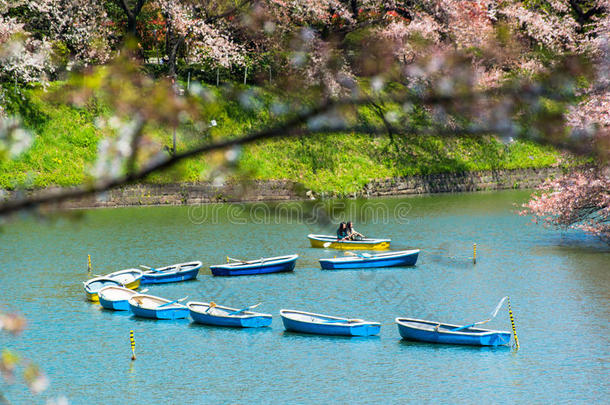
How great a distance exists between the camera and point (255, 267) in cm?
3822

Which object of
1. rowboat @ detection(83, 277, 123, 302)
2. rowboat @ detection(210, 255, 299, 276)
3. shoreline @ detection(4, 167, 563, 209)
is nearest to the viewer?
rowboat @ detection(83, 277, 123, 302)

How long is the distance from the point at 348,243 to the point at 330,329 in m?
18.3

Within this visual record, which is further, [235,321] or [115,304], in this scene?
[115,304]

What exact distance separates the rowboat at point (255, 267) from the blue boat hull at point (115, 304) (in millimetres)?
6524

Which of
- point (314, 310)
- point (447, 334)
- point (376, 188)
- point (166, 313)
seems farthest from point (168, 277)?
point (376, 188)

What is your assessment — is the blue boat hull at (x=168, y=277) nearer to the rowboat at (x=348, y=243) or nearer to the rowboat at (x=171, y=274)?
the rowboat at (x=171, y=274)

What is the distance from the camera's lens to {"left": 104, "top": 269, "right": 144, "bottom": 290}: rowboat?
114 feet

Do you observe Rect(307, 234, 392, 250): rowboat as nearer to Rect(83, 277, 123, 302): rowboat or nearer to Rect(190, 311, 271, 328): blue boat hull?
Rect(83, 277, 123, 302): rowboat

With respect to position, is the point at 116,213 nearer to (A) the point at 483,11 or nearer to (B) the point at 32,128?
(B) the point at 32,128

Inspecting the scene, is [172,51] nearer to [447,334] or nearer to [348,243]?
[348,243]

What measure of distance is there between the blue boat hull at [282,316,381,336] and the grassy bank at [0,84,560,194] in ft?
77.1

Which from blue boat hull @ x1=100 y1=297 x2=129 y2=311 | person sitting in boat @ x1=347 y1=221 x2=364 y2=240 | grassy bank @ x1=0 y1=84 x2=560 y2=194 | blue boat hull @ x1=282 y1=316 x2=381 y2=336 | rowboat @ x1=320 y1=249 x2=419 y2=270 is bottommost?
blue boat hull @ x1=282 y1=316 x2=381 y2=336

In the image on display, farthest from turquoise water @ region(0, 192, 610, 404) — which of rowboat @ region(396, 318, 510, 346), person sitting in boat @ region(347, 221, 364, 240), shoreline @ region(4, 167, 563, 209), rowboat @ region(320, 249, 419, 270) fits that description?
shoreline @ region(4, 167, 563, 209)

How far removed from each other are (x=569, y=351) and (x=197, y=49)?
152ft
